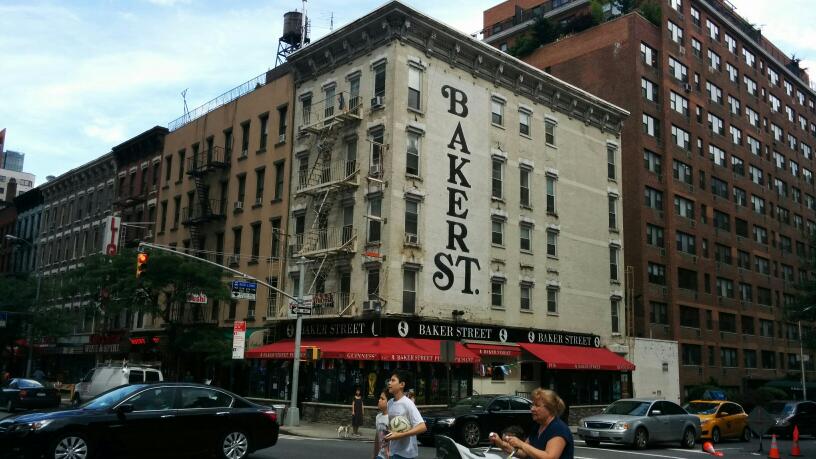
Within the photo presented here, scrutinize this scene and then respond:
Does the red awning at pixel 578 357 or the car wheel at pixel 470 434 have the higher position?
the red awning at pixel 578 357

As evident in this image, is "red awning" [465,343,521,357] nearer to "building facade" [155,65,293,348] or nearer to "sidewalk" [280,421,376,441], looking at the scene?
"sidewalk" [280,421,376,441]

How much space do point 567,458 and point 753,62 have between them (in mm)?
67479

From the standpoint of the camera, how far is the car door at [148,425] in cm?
1257

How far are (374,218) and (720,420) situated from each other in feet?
51.9

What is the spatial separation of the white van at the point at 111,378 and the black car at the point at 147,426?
39.2 feet

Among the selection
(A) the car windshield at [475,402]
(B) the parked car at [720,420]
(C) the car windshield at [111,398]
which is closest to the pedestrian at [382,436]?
(C) the car windshield at [111,398]

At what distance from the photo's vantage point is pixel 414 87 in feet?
110

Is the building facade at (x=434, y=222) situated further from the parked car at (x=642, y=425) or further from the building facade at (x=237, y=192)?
the parked car at (x=642, y=425)

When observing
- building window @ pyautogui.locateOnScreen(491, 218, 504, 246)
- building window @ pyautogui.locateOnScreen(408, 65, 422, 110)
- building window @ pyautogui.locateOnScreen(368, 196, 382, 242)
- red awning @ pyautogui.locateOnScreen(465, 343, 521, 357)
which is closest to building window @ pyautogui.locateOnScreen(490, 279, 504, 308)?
building window @ pyautogui.locateOnScreen(491, 218, 504, 246)

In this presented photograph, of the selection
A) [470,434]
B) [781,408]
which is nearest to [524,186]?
[781,408]

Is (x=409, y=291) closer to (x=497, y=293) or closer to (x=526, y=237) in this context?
(x=497, y=293)

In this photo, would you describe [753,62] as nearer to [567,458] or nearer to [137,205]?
[137,205]

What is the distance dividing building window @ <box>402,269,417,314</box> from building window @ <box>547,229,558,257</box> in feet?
33.7

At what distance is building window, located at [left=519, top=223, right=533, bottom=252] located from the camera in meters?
37.8
